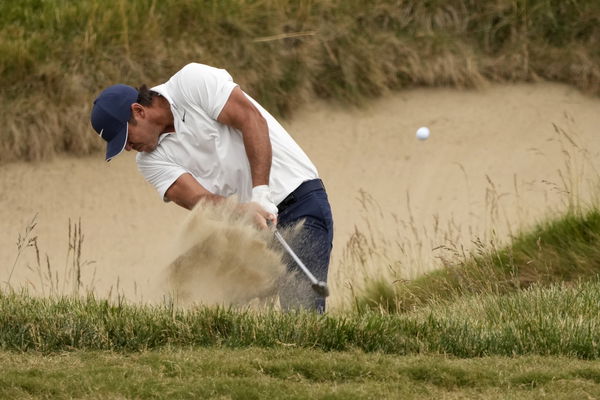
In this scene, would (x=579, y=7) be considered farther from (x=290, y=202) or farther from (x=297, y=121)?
(x=290, y=202)

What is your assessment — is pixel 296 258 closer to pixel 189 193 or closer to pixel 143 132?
pixel 189 193

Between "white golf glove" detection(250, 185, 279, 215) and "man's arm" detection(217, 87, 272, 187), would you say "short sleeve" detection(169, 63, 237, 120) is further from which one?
"white golf glove" detection(250, 185, 279, 215)

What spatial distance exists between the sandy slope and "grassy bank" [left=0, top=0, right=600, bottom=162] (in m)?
0.22

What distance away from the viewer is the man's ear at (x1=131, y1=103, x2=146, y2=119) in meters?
7.20

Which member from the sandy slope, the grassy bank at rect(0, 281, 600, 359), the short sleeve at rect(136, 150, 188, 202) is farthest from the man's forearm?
the sandy slope

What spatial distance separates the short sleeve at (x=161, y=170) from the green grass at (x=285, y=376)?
113cm

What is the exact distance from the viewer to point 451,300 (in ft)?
28.2

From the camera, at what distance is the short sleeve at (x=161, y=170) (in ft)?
23.7

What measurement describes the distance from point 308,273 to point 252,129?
0.78 meters

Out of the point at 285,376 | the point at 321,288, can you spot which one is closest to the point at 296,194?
the point at 321,288

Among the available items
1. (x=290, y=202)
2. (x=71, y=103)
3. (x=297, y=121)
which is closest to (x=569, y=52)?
(x=297, y=121)

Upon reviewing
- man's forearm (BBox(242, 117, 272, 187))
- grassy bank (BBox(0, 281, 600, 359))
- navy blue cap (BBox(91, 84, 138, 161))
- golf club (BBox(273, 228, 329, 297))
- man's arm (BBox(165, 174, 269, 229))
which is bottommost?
grassy bank (BBox(0, 281, 600, 359))

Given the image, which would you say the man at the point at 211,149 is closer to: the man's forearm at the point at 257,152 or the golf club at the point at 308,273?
the man's forearm at the point at 257,152

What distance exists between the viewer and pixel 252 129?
705 cm
